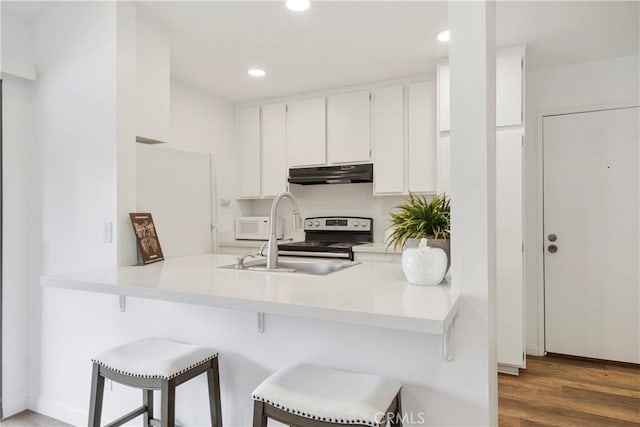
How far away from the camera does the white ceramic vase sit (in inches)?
56.4

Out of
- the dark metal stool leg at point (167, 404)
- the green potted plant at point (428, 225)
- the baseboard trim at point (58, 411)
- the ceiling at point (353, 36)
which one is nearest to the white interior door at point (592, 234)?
the ceiling at point (353, 36)

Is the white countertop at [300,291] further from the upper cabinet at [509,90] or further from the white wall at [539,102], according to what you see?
the white wall at [539,102]

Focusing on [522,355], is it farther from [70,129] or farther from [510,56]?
[70,129]

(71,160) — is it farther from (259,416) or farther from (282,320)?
(259,416)

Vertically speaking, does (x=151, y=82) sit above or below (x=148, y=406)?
above

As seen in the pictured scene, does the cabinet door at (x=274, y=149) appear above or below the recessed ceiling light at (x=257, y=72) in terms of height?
below

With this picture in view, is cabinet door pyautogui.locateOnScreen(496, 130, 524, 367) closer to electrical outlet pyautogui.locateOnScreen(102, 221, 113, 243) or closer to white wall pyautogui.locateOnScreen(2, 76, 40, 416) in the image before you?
electrical outlet pyautogui.locateOnScreen(102, 221, 113, 243)

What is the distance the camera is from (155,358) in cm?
153

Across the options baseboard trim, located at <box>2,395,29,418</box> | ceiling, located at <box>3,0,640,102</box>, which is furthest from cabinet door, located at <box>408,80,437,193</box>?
baseboard trim, located at <box>2,395,29,418</box>

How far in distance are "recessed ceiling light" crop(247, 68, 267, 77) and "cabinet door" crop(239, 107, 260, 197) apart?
0.74 meters

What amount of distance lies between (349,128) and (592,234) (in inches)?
88.7

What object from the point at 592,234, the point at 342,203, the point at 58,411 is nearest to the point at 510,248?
the point at 592,234

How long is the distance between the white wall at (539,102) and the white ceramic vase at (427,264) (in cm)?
240

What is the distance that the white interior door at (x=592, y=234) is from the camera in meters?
3.11
